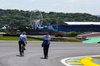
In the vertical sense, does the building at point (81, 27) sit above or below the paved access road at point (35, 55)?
below

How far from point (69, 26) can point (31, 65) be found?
124253mm

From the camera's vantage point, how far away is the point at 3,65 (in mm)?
12172

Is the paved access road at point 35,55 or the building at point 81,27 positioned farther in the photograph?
the building at point 81,27

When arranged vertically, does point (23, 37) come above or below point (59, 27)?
above

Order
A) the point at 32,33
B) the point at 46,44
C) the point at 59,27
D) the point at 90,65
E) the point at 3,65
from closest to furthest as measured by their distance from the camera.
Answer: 1. the point at 3,65
2. the point at 90,65
3. the point at 46,44
4. the point at 32,33
5. the point at 59,27

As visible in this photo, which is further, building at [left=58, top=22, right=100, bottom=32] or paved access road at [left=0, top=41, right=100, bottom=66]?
building at [left=58, top=22, right=100, bottom=32]

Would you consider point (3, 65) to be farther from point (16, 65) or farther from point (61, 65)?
point (61, 65)

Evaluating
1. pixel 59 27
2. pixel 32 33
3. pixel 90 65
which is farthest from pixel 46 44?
pixel 59 27

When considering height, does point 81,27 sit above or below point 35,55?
below

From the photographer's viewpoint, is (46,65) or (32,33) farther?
(32,33)

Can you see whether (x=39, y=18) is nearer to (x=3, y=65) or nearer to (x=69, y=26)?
(x=69, y=26)

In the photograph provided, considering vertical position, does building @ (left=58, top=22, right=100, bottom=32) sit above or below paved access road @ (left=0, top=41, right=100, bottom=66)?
below

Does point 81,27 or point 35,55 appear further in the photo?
point 81,27

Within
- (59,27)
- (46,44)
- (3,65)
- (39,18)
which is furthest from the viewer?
(39,18)
